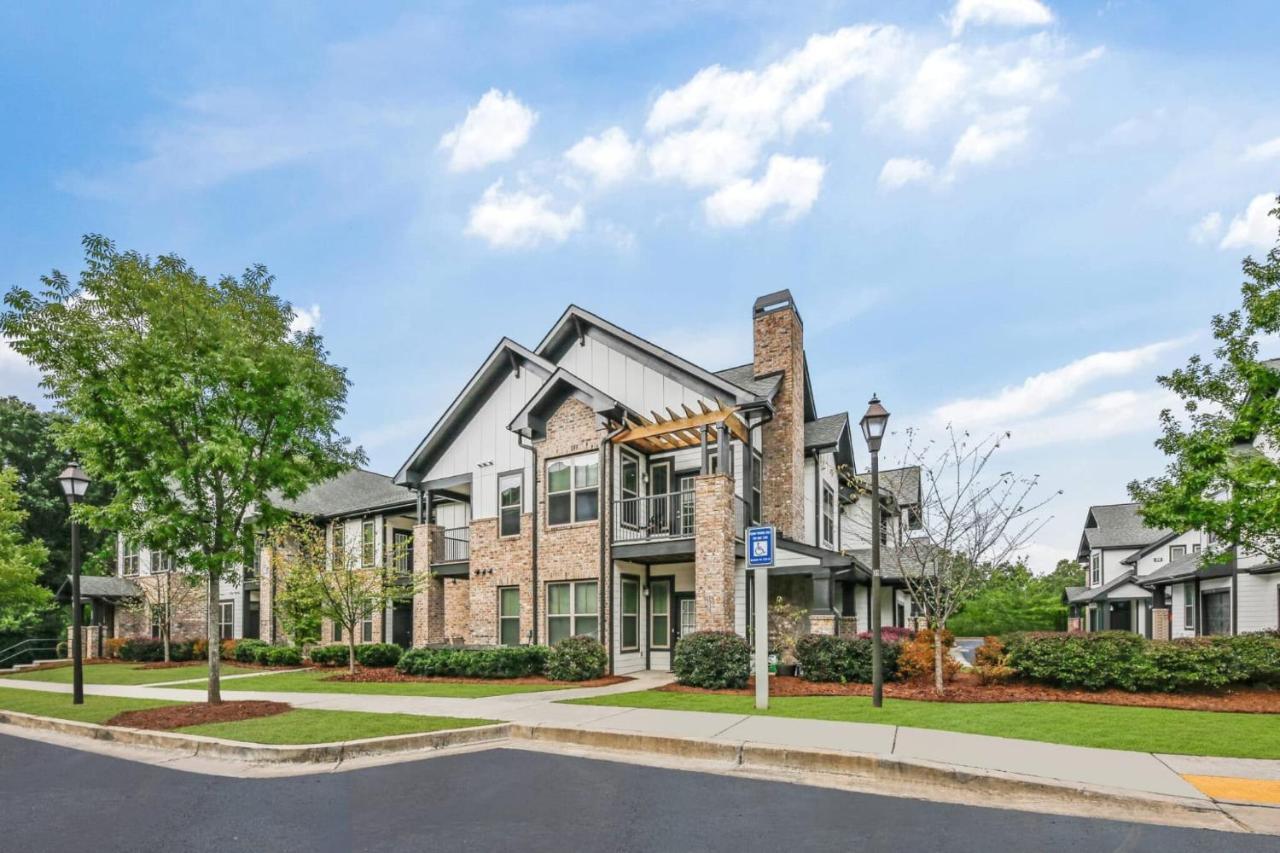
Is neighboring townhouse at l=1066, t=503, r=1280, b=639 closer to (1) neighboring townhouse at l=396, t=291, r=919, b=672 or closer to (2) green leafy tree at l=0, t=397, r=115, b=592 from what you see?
(1) neighboring townhouse at l=396, t=291, r=919, b=672

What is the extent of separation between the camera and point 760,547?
12.1 m

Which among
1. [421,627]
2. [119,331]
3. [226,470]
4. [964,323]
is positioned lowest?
[421,627]

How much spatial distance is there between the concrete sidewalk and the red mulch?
34.5 inches

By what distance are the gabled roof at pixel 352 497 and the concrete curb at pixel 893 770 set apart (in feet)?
57.6

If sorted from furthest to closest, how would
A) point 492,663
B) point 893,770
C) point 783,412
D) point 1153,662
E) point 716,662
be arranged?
point 783,412 < point 492,663 < point 716,662 < point 1153,662 < point 893,770

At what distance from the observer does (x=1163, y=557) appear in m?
36.2

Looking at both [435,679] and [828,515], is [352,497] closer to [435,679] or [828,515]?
[435,679]

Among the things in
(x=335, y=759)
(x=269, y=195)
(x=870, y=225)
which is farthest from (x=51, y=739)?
(x=870, y=225)

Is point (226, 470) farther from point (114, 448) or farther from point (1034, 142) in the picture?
point (1034, 142)

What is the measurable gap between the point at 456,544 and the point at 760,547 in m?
14.6

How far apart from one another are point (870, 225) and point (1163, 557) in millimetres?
29355

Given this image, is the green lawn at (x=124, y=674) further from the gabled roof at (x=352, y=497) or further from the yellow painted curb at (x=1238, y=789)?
the yellow painted curb at (x=1238, y=789)

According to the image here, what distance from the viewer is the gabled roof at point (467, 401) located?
21641 mm

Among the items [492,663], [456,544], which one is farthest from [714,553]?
[456,544]
